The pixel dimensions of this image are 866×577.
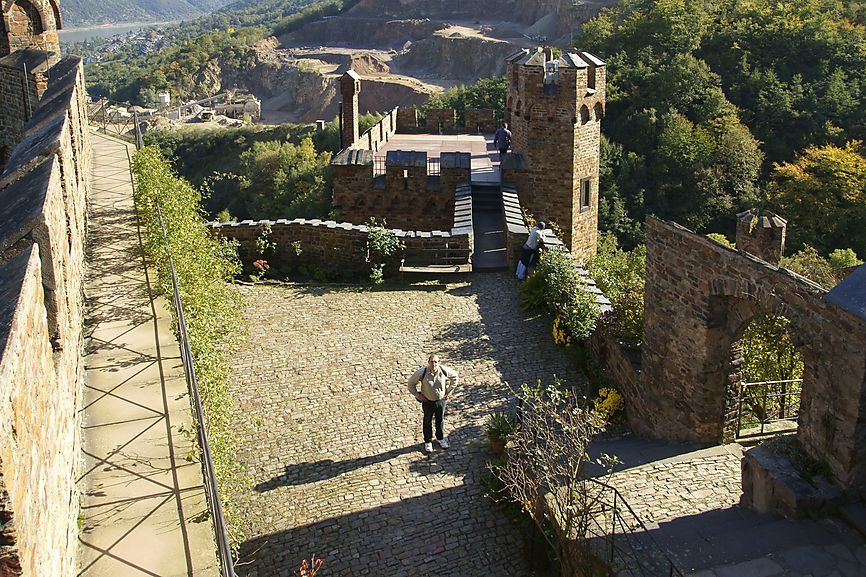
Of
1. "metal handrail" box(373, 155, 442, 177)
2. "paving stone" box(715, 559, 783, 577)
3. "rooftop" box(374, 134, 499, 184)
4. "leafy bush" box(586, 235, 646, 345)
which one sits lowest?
"paving stone" box(715, 559, 783, 577)

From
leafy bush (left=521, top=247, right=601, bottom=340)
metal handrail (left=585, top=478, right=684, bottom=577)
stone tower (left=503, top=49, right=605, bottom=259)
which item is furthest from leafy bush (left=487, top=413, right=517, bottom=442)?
stone tower (left=503, top=49, right=605, bottom=259)

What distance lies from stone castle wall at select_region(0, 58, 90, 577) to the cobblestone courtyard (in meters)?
2.31

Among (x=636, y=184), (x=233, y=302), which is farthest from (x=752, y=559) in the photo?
(x=636, y=184)

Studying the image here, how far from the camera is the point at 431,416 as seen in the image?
9.17m

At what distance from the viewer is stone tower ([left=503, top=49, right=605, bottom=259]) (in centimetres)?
1717

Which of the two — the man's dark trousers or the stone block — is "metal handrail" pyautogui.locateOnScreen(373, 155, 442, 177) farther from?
the stone block

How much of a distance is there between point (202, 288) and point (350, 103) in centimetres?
1254

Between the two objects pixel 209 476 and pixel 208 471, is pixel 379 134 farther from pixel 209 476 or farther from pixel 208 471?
pixel 209 476

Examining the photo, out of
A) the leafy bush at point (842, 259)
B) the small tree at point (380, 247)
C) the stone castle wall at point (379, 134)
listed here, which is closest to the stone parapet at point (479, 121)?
the stone castle wall at point (379, 134)

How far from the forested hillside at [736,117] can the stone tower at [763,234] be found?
850 inches

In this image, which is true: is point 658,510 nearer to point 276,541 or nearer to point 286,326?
point 276,541

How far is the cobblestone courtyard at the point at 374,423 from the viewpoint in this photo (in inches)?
310

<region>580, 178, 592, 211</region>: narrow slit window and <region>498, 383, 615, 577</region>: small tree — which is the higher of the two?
<region>580, 178, 592, 211</region>: narrow slit window

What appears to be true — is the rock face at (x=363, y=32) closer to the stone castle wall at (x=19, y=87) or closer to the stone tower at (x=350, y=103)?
the stone tower at (x=350, y=103)
